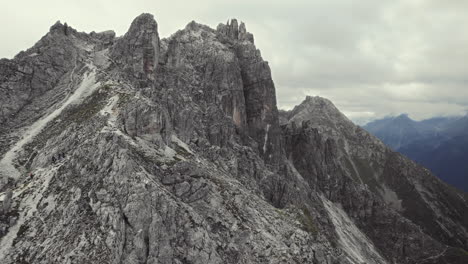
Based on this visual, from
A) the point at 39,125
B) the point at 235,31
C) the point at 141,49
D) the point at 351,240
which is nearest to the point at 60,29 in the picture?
the point at 141,49

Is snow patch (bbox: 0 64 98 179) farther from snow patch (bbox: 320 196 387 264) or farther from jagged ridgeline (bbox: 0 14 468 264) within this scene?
snow patch (bbox: 320 196 387 264)

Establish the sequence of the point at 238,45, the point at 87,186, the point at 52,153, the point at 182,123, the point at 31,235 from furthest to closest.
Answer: the point at 238,45, the point at 182,123, the point at 52,153, the point at 87,186, the point at 31,235

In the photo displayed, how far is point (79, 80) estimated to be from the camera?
338 ft

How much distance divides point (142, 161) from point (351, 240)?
12849 cm

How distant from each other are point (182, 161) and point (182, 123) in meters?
30.7

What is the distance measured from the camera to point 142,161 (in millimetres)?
62969

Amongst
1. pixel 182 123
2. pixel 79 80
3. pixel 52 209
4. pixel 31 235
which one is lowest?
pixel 31 235

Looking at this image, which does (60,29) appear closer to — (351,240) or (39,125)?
(39,125)

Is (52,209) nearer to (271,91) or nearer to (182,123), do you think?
(182,123)

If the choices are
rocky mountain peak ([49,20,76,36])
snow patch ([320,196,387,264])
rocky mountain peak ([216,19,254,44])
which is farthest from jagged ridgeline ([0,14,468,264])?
rocky mountain peak ([216,19,254,44])

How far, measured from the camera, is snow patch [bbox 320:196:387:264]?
473ft

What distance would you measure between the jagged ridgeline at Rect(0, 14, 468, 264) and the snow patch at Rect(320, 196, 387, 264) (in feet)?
5.42

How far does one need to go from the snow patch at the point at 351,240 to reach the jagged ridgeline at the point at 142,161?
165 cm

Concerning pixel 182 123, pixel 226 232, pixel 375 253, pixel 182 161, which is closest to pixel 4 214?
pixel 182 161
